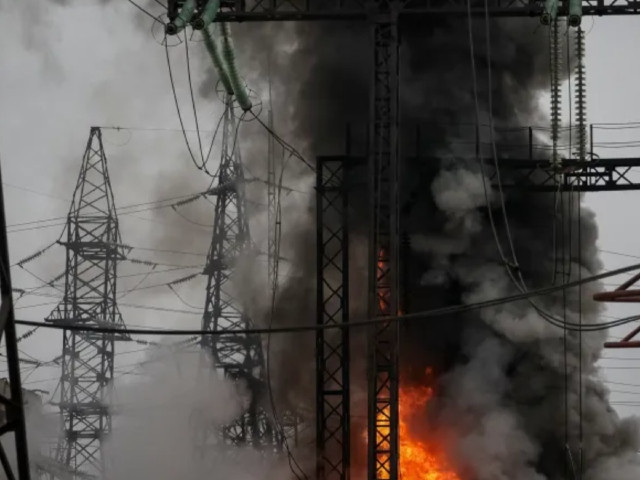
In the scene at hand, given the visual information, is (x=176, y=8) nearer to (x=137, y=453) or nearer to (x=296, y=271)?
(x=296, y=271)

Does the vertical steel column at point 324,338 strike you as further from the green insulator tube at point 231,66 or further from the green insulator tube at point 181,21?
the green insulator tube at point 181,21

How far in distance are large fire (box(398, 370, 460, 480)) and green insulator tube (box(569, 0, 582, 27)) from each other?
997cm

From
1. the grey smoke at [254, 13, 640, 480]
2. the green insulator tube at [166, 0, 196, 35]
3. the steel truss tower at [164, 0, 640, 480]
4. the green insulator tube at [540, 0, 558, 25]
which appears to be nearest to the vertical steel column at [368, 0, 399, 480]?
the steel truss tower at [164, 0, 640, 480]

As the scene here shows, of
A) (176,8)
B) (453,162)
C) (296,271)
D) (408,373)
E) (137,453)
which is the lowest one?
(137,453)

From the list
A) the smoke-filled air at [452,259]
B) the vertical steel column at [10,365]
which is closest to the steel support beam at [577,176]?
the smoke-filled air at [452,259]

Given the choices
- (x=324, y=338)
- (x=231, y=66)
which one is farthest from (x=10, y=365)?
(x=324, y=338)

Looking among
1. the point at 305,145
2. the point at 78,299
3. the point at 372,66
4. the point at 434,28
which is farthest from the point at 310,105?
the point at 78,299

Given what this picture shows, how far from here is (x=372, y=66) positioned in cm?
2675

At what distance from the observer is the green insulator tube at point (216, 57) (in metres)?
23.8

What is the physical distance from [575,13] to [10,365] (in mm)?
13356

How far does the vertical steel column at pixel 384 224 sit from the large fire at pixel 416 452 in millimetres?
3368

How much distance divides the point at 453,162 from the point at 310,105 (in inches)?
142

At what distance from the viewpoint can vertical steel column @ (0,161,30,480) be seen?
597 inches

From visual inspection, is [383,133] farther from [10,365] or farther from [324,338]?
[10,365]
